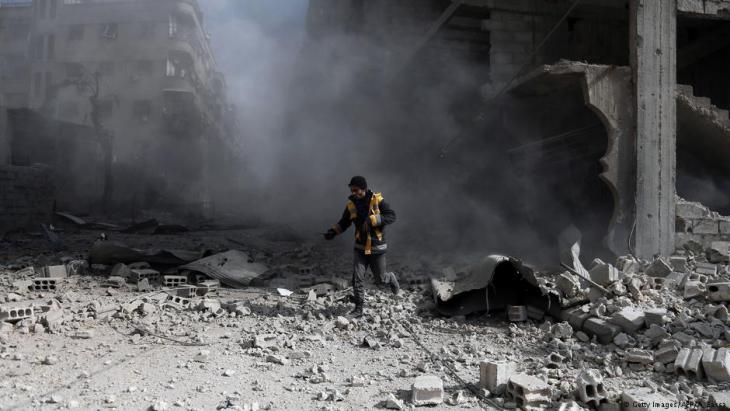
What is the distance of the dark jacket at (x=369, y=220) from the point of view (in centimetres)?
566

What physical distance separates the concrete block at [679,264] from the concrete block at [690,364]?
3.28 metres

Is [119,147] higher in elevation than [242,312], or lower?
higher

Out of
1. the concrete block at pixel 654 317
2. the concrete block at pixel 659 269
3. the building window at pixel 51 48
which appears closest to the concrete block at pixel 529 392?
the concrete block at pixel 654 317

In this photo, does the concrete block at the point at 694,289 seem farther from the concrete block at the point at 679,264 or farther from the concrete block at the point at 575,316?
the concrete block at the point at 575,316

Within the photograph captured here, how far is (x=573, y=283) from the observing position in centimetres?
557

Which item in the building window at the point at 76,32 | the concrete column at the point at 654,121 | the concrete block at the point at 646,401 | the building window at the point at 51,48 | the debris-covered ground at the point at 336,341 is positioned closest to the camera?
the concrete block at the point at 646,401

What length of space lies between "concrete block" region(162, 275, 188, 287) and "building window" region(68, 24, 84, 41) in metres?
34.3

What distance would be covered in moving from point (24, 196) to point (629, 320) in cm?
1230

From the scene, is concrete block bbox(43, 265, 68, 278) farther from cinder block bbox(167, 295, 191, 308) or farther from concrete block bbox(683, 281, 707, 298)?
concrete block bbox(683, 281, 707, 298)

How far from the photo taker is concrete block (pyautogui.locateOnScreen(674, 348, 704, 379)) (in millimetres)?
3830

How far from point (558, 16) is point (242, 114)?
36.9m

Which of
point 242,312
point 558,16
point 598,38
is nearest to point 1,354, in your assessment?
point 242,312

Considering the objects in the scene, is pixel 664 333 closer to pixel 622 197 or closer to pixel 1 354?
pixel 622 197

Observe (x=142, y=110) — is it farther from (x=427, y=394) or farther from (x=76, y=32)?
(x=427, y=394)
